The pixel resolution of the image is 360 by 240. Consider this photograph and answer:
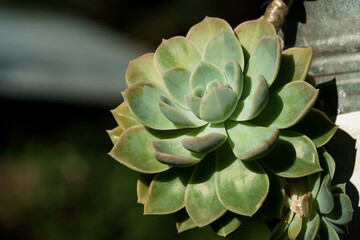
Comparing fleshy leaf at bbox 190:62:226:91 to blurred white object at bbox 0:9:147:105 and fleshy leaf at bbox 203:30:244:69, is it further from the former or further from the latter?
blurred white object at bbox 0:9:147:105

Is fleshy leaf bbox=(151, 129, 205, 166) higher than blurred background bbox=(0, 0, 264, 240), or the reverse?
fleshy leaf bbox=(151, 129, 205, 166)

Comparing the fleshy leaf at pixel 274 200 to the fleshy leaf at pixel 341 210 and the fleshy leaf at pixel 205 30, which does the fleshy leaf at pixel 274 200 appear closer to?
the fleshy leaf at pixel 341 210

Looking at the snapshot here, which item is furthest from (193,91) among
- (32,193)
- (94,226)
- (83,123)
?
(83,123)

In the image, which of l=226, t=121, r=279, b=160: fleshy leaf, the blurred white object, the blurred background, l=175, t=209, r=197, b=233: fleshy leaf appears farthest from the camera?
the blurred white object

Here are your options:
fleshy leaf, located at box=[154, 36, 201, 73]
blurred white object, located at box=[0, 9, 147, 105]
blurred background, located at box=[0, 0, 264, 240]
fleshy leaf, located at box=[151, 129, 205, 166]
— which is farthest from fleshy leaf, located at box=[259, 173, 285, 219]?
blurred white object, located at box=[0, 9, 147, 105]

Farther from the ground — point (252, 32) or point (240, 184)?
point (252, 32)

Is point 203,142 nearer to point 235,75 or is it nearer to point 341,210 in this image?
point 235,75

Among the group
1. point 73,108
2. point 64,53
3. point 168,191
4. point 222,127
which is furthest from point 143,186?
point 64,53
